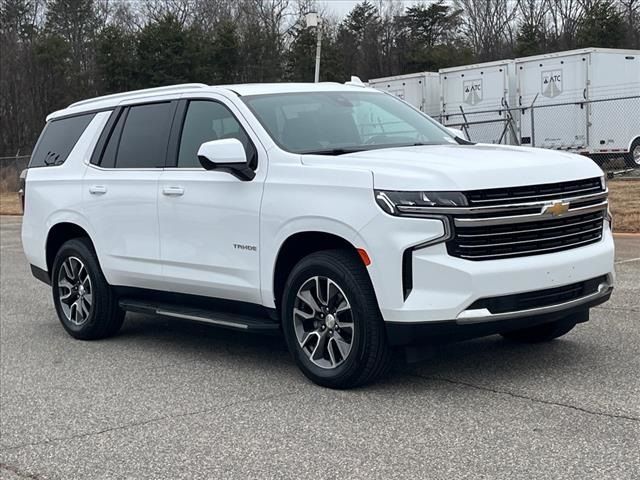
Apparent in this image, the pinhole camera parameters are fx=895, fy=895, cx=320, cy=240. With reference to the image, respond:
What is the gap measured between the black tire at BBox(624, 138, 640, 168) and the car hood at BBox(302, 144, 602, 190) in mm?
18806

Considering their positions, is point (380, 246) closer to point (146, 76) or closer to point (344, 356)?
point (344, 356)

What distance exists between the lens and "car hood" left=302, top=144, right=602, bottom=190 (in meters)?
5.04

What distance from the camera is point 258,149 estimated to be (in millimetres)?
6051

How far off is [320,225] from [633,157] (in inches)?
791

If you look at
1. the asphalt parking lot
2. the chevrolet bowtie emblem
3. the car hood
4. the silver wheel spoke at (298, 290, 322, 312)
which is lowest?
the asphalt parking lot

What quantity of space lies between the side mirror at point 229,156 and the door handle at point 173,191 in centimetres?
55

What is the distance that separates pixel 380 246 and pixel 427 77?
2365 cm

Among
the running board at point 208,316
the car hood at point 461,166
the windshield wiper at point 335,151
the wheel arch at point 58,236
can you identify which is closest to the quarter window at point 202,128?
the windshield wiper at point 335,151

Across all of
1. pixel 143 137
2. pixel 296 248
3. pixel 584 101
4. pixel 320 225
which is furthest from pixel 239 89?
pixel 584 101

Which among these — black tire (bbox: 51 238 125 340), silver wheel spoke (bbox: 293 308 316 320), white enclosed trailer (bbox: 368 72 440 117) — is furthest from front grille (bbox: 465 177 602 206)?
white enclosed trailer (bbox: 368 72 440 117)

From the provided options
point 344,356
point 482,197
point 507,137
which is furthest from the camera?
point 507,137

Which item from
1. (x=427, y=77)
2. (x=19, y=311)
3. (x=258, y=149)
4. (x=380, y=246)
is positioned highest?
(x=427, y=77)

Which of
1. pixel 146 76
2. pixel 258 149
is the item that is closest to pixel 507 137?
pixel 258 149

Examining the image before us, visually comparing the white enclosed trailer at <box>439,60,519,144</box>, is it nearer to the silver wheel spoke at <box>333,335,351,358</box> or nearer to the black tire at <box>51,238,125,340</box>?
the black tire at <box>51,238,125,340</box>
